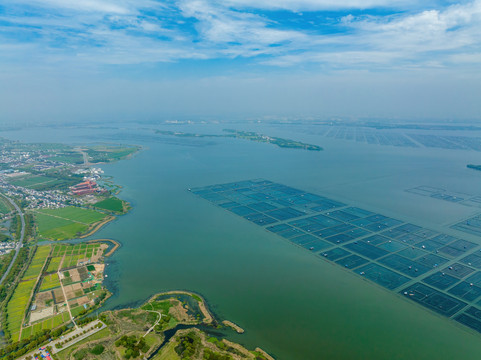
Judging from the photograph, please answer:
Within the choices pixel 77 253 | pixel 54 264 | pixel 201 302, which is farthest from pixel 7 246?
pixel 201 302

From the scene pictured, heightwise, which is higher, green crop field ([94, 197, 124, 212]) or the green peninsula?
the green peninsula

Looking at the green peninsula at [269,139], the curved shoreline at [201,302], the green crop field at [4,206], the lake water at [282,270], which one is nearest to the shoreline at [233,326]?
the lake water at [282,270]

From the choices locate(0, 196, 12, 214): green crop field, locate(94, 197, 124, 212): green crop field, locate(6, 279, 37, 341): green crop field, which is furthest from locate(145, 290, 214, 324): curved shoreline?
locate(0, 196, 12, 214): green crop field

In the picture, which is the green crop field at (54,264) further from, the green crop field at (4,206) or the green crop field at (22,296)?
the green crop field at (4,206)

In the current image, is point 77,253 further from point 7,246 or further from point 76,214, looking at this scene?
point 76,214

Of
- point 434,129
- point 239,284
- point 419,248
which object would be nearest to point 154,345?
point 239,284

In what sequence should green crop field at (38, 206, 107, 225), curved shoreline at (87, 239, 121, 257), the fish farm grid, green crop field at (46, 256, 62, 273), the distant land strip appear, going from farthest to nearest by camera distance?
the distant land strip, green crop field at (38, 206, 107, 225), curved shoreline at (87, 239, 121, 257), green crop field at (46, 256, 62, 273), the fish farm grid

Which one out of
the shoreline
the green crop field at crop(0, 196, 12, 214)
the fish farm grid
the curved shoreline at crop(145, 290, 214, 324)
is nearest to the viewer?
the shoreline

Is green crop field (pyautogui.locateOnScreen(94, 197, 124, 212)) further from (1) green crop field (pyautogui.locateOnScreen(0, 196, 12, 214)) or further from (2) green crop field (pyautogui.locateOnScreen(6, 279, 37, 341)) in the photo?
(2) green crop field (pyautogui.locateOnScreen(6, 279, 37, 341))
